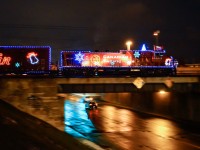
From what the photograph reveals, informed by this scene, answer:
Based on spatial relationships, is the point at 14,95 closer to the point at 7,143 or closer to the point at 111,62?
the point at 7,143

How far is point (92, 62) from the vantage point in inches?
2461

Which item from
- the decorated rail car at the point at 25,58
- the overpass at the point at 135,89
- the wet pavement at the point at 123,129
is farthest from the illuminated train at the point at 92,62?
the wet pavement at the point at 123,129

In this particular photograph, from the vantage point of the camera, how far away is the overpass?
106ft

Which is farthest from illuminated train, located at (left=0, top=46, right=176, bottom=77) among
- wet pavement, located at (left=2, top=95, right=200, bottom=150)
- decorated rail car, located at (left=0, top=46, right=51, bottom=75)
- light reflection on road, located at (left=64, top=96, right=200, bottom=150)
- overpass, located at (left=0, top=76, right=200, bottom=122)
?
wet pavement, located at (left=2, top=95, right=200, bottom=150)

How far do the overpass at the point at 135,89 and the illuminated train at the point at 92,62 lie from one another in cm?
516

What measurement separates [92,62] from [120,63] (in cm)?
444

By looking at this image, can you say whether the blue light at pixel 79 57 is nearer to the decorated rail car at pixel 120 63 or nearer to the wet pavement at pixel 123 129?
the decorated rail car at pixel 120 63

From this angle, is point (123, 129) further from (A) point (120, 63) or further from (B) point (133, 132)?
(A) point (120, 63)

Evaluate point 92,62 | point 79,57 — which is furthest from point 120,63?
point 79,57

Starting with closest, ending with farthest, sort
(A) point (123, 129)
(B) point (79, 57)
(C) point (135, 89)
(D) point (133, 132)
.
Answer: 1. (D) point (133, 132)
2. (C) point (135, 89)
3. (A) point (123, 129)
4. (B) point (79, 57)

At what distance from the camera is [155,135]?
44344mm

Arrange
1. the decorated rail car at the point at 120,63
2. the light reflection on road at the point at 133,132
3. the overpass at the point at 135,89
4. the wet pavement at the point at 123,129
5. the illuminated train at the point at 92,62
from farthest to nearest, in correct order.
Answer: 1. the decorated rail car at the point at 120,63
2. the illuminated train at the point at 92,62
3. the light reflection on road at the point at 133,132
4. the wet pavement at the point at 123,129
5. the overpass at the point at 135,89

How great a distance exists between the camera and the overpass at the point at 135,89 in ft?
106

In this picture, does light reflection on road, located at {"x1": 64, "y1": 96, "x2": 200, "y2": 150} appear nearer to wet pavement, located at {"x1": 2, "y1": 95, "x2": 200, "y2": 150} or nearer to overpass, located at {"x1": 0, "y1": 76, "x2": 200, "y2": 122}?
wet pavement, located at {"x1": 2, "y1": 95, "x2": 200, "y2": 150}
